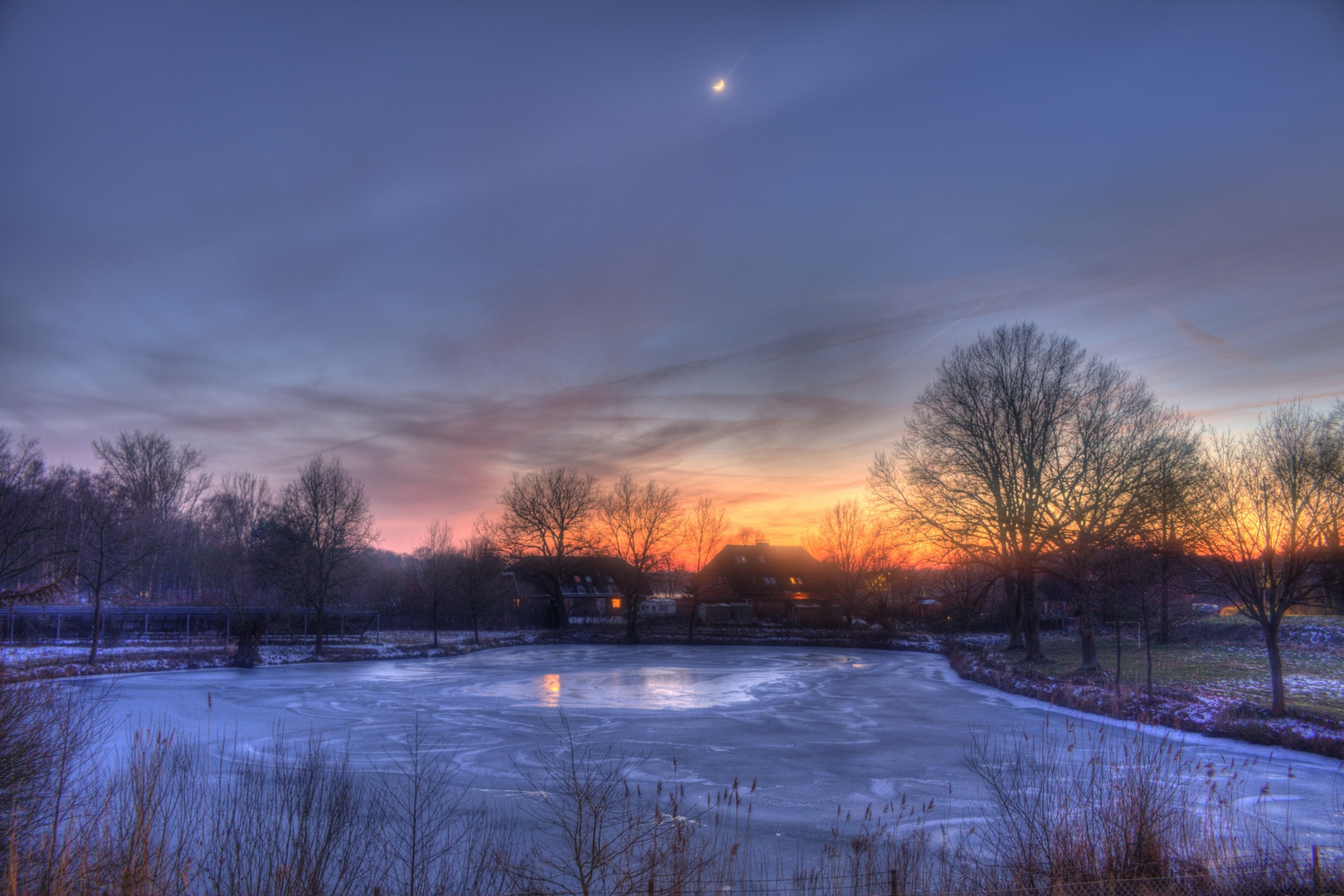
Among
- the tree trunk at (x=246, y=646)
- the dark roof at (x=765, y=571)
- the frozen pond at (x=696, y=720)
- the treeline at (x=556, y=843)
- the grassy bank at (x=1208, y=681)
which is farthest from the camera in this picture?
the dark roof at (x=765, y=571)

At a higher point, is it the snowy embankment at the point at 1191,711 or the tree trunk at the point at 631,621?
the snowy embankment at the point at 1191,711

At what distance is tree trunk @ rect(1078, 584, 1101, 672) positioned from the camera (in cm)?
2045

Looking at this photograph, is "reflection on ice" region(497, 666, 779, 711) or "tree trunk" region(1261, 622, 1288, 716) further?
"reflection on ice" region(497, 666, 779, 711)

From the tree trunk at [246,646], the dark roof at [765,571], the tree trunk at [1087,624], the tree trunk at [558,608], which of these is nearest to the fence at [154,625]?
the tree trunk at [246,646]

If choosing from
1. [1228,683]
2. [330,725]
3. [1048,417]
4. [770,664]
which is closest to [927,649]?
[770,664]

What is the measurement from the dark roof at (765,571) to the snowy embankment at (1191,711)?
36523mm

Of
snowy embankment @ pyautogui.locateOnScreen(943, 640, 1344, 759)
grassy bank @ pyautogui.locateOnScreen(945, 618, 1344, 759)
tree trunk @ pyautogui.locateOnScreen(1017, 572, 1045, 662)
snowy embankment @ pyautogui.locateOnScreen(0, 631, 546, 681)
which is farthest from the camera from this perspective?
tree trunk @ pyautogui.locateOnScreen(1017, 572, 1045, 662)

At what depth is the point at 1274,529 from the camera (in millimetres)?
14547

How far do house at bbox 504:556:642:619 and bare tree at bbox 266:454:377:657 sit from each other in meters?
12.6

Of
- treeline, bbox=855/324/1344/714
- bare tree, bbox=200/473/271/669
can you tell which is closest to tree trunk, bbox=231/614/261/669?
bare tree, bbox=200/473/271/669

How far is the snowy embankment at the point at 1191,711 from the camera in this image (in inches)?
479

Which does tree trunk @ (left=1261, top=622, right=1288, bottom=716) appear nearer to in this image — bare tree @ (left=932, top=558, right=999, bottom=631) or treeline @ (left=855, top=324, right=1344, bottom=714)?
treeline @ (left=855, top=324, right=1344, bottom=714)

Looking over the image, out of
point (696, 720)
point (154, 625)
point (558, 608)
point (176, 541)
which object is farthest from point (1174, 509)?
point (176, 541)

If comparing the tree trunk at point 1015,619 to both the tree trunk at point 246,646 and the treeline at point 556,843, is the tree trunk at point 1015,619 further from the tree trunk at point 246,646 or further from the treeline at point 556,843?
the tree trunk at point 246,646
